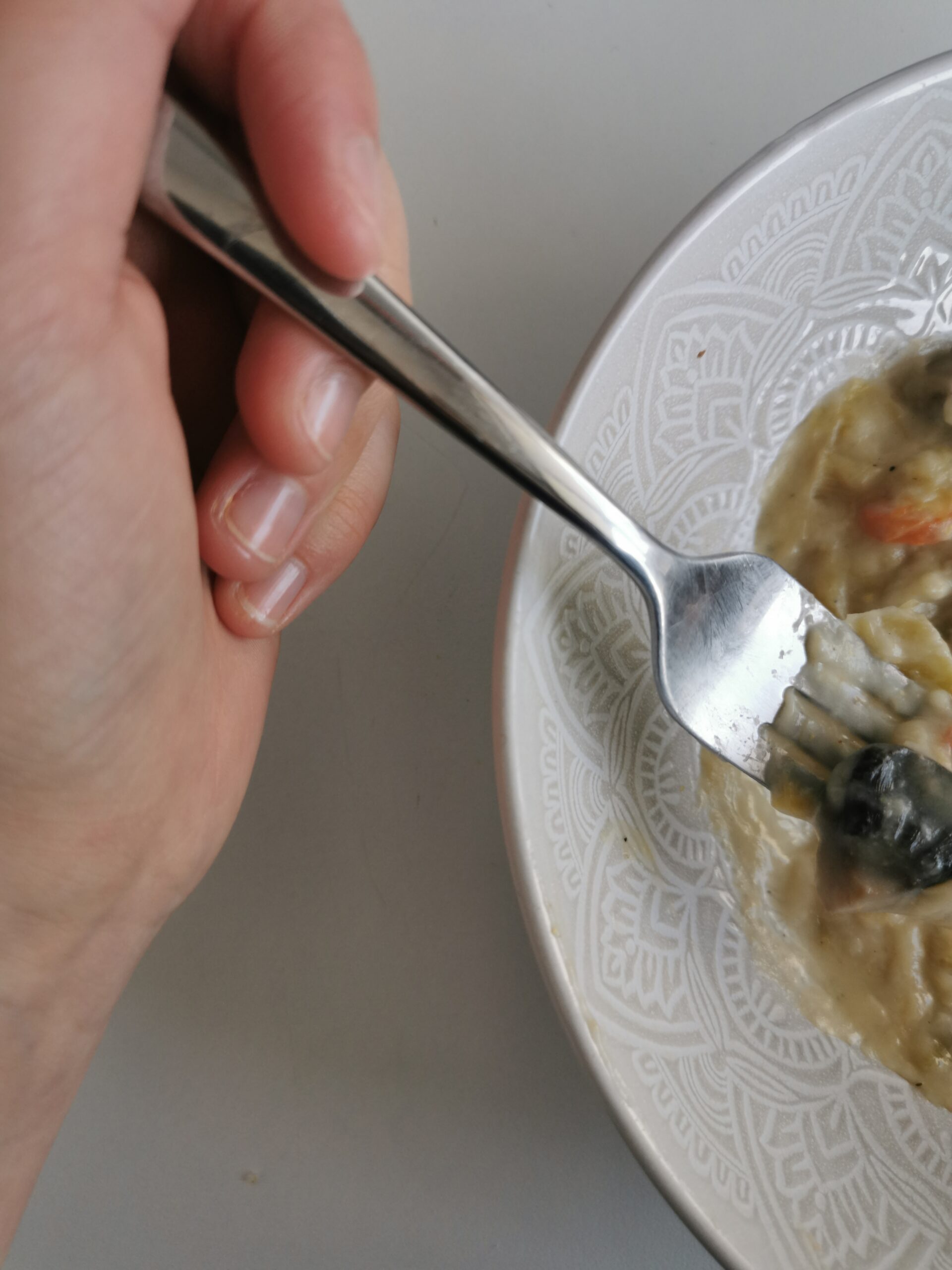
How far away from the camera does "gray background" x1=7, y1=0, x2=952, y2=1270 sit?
1005 millimetres

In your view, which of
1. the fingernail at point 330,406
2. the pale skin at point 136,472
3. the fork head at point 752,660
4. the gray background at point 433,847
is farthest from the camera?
the gray background at point 433,847

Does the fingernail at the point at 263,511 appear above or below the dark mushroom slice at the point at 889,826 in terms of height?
below

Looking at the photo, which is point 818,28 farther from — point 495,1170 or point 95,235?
point 495,1170

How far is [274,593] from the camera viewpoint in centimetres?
94

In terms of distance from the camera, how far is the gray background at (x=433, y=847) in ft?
3.30

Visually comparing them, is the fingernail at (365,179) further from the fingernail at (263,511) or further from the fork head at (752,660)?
the fork head at (752,660)

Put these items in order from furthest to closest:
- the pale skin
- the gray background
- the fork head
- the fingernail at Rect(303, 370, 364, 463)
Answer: the gray background → the fork head → the fingernail at Rect(303, 370, 364, 463) → the pale skin

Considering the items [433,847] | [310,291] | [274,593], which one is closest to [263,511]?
[274,593]

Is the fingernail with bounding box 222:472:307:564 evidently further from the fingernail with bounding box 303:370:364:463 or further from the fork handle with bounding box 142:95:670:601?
the fork handle with bounding box 142:95:670:601

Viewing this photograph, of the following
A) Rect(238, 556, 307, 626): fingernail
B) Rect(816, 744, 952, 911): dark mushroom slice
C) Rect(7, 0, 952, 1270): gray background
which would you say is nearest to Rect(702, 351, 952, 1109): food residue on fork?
Rect(816, 744, 952, 911): dark mushroom slice

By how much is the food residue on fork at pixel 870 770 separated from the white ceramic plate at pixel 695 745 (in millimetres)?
38

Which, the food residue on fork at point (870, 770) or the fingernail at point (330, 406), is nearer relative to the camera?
the fingernail at point (330, 406)

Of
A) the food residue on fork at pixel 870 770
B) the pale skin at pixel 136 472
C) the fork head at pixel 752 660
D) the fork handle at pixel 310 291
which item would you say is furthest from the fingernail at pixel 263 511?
the food residue on fork at pixel 870 770

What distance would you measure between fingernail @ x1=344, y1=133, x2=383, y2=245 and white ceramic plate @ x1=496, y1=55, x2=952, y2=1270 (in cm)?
24
